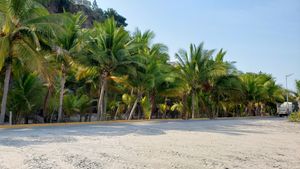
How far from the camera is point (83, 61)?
22.8 meters

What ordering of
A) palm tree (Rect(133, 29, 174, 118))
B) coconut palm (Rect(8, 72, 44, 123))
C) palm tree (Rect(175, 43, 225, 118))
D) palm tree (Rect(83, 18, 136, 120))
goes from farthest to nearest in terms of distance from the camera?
1. palm tree (Rect(175, 43, 225, 118))
2. palm tree (Rect(133, 29, 174, 118))
3. palm tree (Rect(83, 18, 136, 120))
4. coconut palm (Rect(8, 72, 44, 123))

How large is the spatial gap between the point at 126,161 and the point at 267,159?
12.0 feet

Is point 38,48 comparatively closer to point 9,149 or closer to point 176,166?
point 9,149

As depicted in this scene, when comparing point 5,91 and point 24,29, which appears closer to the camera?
point 24,29

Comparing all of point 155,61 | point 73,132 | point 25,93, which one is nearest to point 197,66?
point 155,61

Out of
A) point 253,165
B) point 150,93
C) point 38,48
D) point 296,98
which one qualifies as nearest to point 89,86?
point 150,93

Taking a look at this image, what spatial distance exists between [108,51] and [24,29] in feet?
25.2

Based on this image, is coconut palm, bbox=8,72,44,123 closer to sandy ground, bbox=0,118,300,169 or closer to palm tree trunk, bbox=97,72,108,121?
palm tree trunk, bbox=97,72,108,121

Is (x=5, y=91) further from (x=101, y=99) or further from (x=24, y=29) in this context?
(x=101, y=99)

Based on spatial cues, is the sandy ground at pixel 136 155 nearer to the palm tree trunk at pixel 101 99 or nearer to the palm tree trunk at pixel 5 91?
the palm tree trunk at pixel 5 91

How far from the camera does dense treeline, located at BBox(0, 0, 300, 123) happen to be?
56.0 ft

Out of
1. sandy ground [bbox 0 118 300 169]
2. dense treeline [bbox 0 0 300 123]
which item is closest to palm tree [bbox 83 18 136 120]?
dense treeline [bbox 0 0 300 123]

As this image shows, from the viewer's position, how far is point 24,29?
55.0ft

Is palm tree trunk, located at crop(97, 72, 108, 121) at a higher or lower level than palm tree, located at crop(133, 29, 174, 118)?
lower
